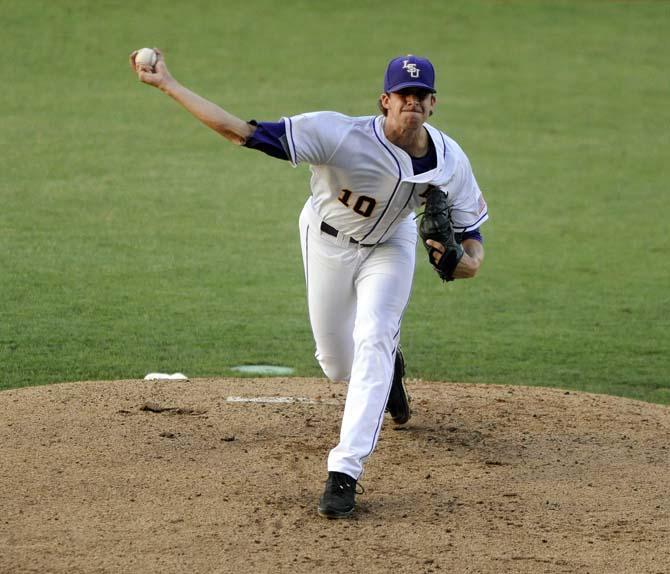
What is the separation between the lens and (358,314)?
531cm

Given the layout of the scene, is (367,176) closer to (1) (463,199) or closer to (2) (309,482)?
(1) (463,199)

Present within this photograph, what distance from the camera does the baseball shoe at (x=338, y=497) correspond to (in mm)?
4777

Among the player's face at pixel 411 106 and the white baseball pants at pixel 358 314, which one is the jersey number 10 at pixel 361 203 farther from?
the player's face at pixel 411 106

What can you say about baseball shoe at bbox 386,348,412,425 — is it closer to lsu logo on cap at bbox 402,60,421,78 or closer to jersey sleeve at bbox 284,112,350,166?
jersey sleeve at bbox 284,112,350,166

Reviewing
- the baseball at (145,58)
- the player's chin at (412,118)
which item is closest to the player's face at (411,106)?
the player's chin at (412,118)

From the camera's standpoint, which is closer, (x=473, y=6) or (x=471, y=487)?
(x=471, y=487)

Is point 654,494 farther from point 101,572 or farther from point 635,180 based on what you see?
point 635,180

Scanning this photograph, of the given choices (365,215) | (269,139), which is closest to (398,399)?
(365,215)

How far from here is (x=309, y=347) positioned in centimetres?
836

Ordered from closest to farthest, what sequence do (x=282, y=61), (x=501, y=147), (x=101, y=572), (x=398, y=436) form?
1. (x=101, y=572)
2. (x=398, y=436)
3. (x=501, y=147)
4. (x=282, y=61)

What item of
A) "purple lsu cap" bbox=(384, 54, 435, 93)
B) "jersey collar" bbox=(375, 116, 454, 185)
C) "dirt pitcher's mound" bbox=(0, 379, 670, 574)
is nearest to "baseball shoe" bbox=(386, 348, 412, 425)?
"dirt pitcher's mound" bbox=(0, 379, 670, 574)

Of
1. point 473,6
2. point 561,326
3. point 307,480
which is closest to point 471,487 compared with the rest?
point 307,480

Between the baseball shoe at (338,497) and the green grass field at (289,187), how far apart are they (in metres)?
2.96

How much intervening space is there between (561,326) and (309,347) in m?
2.09
